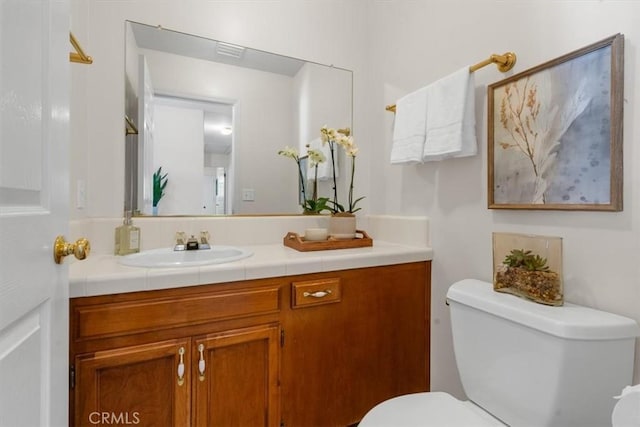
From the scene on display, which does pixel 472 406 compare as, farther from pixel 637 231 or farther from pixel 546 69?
pixel 546 69

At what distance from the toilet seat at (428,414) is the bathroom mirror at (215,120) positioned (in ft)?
3.45

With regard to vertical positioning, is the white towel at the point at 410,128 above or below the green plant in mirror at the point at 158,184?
above

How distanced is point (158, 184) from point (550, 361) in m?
1.58

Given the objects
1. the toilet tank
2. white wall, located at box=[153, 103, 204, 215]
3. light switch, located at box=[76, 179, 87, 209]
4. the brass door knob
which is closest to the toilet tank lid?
the toilet tank

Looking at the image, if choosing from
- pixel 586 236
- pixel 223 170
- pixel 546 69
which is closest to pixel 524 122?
pixel 546 69

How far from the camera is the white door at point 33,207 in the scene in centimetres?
45

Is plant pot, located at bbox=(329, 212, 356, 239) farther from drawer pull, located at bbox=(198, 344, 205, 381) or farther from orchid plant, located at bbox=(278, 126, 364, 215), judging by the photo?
drawer pull, located at bbox=(198, 344, 205, 381)

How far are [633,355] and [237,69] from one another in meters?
1.85

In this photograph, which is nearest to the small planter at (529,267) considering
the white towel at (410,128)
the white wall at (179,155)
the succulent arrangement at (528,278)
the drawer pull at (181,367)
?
the succulent arrangement at (528,278)

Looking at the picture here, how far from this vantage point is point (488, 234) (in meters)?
1.22

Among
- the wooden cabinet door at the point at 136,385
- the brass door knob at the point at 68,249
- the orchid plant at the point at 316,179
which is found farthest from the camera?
the orchid plant at the point at 316,179

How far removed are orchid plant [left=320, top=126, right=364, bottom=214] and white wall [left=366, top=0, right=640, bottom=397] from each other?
0.56ft

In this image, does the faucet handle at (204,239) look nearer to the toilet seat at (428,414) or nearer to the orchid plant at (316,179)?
the orchid plant at (316,179)

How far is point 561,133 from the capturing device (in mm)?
968
